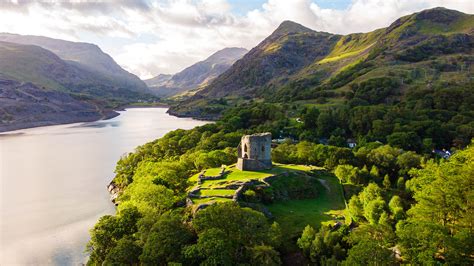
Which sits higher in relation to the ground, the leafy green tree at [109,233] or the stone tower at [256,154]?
the stone tower at [256,154]

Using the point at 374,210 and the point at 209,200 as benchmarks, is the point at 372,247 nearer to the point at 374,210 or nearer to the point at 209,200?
the point at 374,210

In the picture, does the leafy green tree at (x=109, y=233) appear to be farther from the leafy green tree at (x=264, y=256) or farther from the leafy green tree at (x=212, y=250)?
the leafy green tree at (x=264, y=256)

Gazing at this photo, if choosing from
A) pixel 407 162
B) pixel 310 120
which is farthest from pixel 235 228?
pixel 310 120

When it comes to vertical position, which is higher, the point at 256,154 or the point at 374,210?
the point at 256,154

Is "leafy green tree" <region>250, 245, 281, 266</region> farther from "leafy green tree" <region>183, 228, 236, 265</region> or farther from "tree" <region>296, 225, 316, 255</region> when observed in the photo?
"tree" <region>296, 225, 316, 255</region>

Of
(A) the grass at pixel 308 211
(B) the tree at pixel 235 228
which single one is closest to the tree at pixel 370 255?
(B) the tree at pixel 235 228

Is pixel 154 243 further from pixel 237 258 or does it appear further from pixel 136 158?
pixel 136 158
